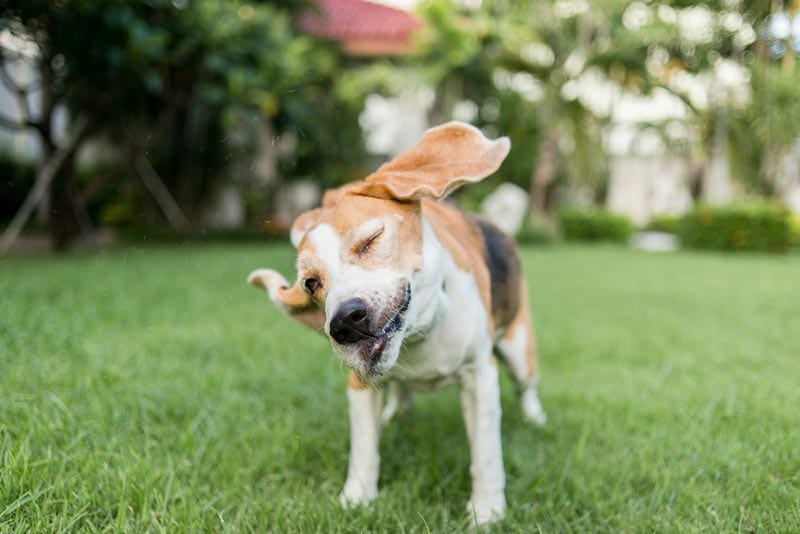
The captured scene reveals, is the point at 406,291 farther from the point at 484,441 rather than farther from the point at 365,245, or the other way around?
the point at 484,441

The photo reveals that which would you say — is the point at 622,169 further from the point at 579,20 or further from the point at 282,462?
the point at 282,462

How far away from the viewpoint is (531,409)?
311 centimetres

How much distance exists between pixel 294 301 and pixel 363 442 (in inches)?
22.2

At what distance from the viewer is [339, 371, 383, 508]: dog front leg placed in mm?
2162

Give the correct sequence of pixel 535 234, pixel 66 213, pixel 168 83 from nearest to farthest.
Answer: pixel 66 213, pixel 168 83, pixel 535 234

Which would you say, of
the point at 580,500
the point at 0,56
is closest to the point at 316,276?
the point at 580,500

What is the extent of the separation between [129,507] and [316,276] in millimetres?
846

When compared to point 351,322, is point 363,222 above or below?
above

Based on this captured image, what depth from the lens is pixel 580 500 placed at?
2.13 m

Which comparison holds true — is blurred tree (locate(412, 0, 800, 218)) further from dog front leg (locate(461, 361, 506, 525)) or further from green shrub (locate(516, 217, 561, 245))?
dog front leg (locate(461, 361, 506, 525))

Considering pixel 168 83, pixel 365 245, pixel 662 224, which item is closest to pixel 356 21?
pixel 168 83

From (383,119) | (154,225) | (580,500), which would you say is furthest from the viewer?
(383,119)

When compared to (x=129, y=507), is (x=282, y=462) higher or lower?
lower

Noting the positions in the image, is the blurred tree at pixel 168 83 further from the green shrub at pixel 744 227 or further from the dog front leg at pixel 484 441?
the green shrub at pixel 744 227
